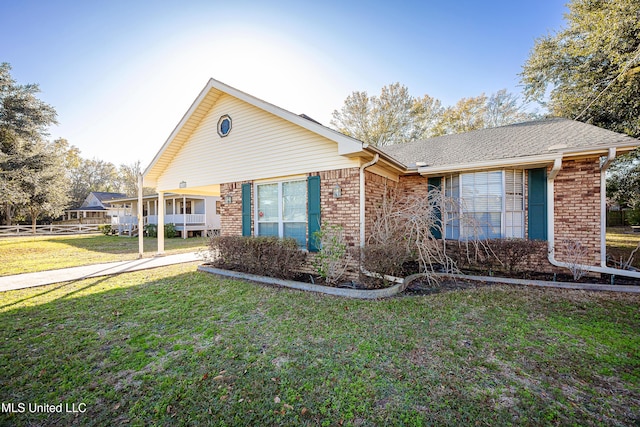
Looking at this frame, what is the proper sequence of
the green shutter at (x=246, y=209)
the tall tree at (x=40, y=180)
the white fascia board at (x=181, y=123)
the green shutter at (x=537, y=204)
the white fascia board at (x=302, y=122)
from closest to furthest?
the white fascia board at (x=302, y=122), the green shutter at (x=537, y=204), the green shutter at (x=246, y=209), the white fascia board at (x=181, y=123), the tall tree at (x=40, y=180)

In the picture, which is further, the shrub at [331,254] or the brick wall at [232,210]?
the brick wall at [232,210]

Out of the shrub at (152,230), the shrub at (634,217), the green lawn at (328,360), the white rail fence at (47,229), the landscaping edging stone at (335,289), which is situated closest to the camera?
the green lawn at (328,360)

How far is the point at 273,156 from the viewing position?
7277 mm

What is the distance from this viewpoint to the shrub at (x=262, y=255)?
6359 millimetres

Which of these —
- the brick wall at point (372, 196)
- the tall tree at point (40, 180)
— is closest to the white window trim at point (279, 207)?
the brick wall at point (372, 196)

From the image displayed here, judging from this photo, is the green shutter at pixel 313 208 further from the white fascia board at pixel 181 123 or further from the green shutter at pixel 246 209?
the white fascia board at pixel 181 123

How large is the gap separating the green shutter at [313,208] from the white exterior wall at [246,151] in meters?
0.35

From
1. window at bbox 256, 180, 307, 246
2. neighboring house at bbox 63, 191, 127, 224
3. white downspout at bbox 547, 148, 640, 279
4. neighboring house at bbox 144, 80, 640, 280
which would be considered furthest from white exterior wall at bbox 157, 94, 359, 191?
neighboring house at bbox 63, 191, 127, 224

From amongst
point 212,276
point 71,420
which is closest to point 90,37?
point 212,276

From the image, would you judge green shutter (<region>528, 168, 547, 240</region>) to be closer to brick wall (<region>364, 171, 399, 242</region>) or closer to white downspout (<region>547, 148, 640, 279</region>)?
white downspout (<region>547, 148, 640, 279</region>)

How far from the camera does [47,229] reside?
26.7 meters

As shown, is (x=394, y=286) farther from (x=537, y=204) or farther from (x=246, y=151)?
(x=246, y=151)

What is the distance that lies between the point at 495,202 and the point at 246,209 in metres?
7.15

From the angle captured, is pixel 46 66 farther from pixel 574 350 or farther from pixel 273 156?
pixel 574 350
